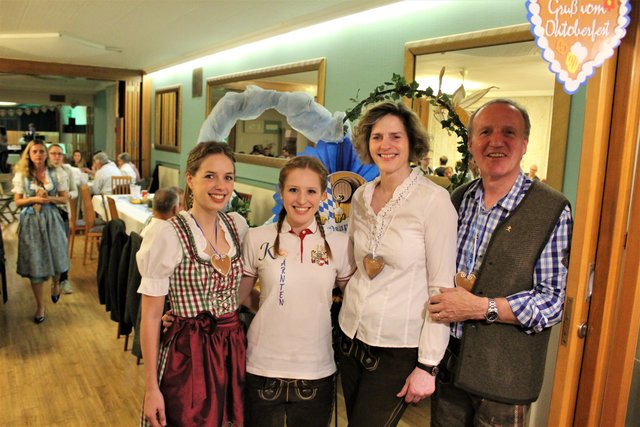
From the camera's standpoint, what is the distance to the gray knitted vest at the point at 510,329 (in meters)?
1.50

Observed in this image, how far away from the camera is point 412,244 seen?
1.58 metres

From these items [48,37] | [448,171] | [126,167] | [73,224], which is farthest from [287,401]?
[126,167]

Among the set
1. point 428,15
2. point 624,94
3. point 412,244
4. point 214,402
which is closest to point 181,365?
point 214,402

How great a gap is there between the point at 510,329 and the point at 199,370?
0.97m

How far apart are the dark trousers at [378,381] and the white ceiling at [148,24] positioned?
116 inches

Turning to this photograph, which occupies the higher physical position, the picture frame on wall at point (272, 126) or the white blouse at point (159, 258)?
the picture frame on wall at point (272, 126)

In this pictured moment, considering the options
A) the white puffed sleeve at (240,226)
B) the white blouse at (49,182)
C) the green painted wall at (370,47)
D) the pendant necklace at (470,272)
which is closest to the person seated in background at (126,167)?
the green painted wall at (370,47)

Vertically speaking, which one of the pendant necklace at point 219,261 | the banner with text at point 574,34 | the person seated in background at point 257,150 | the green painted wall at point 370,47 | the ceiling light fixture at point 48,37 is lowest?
the pendant necklace at point 219,261

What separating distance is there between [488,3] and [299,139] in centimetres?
248

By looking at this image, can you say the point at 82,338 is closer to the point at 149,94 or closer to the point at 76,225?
the point at 76,225

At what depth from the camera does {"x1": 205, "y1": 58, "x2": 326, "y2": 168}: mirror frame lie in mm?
4793

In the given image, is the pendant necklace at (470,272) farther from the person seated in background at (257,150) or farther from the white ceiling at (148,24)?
the person seated in background at (257,150)

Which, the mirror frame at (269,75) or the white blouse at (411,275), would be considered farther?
the mirror frame at (269,75)

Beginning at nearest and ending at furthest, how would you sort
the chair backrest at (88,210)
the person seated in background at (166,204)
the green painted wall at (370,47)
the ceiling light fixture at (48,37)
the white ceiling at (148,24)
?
the green painted wall at (370,47)
the person seated in background at (166,204)
the white ceiling at (148,24)
the ceiling light fixture at (48,37)
the chair backrest at (88,210)
